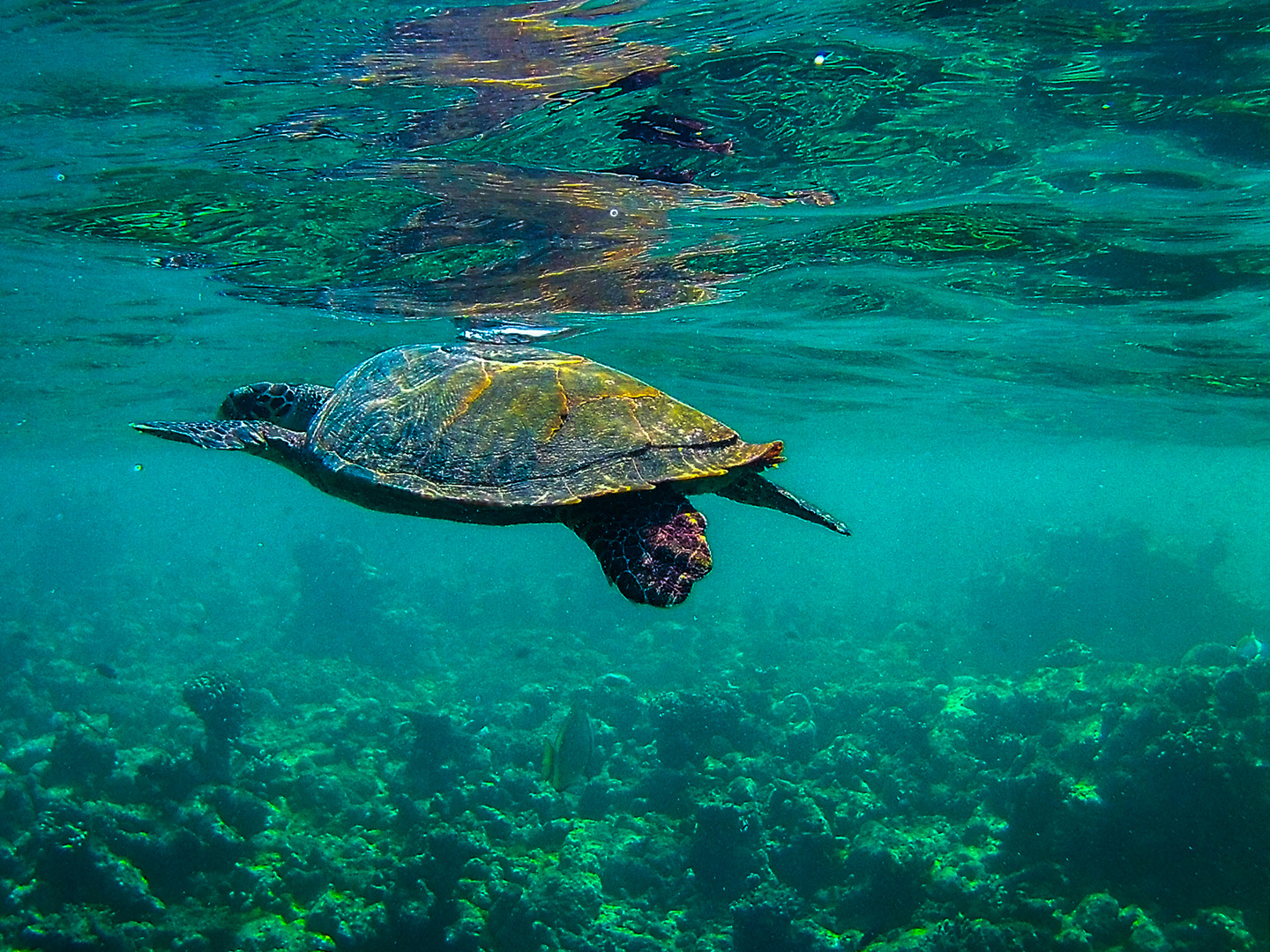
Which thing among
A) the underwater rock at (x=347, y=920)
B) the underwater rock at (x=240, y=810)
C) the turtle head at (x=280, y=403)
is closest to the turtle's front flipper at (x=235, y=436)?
the turtle head at (x=280, y=403)

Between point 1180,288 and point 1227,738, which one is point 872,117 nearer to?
point 1180,288

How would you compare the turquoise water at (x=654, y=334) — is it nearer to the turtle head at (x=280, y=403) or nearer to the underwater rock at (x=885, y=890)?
the underwater rock at (x=885, y=890)

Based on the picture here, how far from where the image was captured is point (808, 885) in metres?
13.0

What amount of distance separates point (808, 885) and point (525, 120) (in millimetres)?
13156

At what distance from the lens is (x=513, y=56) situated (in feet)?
26.3

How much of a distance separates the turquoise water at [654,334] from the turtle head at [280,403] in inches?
147

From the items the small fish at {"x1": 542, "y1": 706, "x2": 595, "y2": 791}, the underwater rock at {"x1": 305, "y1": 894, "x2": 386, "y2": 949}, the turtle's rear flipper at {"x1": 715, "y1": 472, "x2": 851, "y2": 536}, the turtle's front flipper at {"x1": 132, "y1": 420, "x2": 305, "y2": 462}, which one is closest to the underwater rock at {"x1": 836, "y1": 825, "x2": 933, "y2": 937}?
the small fish at {"x1": 542, "y1": 706, "x2": 595, "y2": 791}

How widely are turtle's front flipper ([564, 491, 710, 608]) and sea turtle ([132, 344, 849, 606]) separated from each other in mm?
11

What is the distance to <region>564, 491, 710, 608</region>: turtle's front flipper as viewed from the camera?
490 cm

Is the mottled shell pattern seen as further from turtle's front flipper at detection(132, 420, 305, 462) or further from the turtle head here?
the turtle head

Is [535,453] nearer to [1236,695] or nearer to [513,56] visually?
[513,56]

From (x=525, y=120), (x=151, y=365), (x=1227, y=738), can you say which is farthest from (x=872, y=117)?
(x=151, y=365)

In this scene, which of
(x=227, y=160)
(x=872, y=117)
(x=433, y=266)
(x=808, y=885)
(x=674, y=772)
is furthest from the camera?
(x=674, y=772)

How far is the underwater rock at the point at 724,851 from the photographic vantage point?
12812 mm
